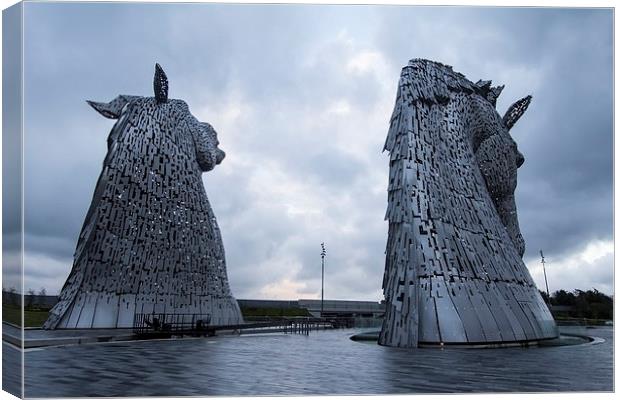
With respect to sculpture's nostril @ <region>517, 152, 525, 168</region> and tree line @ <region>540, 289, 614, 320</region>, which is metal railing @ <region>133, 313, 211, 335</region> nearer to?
tree line @ <region>540, 289, 614, 320</region>

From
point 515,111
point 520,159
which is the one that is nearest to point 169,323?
point 520,159

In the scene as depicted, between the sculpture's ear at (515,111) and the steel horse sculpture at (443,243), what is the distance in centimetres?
647

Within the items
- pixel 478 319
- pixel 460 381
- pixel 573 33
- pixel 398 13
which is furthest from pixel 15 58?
pixel 478 319

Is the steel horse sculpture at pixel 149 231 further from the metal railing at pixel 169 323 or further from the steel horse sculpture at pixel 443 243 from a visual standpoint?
the steel horse sculpture at pixel 443 243

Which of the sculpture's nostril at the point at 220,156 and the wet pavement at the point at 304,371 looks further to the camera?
the sculpture's nostril at the point at 220,156

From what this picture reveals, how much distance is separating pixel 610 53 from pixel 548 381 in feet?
18.5

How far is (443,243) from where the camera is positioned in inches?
592

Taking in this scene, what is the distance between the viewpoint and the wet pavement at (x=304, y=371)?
858 centimetres

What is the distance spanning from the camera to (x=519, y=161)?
25.9 m

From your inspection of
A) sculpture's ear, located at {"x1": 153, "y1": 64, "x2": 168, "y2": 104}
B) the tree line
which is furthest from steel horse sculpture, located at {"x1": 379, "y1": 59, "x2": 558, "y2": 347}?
sculpture's ear, located at {"x1": 153, "y1": 64, "x2": 168, "y2": 104}

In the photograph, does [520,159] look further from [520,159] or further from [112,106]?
[112,106]

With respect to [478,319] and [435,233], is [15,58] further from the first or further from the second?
[478,319]

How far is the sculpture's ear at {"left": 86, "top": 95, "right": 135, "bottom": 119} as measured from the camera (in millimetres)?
23797

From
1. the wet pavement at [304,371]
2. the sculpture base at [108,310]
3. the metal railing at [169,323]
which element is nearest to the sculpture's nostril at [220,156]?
the sculpture base at [108,310]
